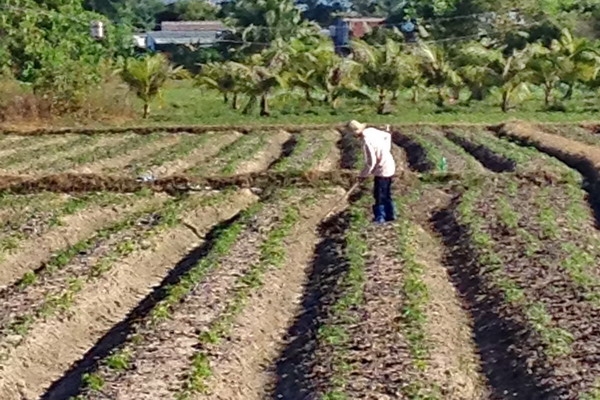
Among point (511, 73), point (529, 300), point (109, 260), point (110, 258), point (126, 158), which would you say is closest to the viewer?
point (529, 300)

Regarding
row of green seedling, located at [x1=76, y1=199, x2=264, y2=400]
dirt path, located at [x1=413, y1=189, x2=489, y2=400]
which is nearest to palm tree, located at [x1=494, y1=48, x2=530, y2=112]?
row of green seedling, located at [x1=76, y1=199, x2=264, y2=400]

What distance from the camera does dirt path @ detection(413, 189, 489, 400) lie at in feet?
33.8

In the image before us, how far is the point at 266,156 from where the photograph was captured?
3025 cm

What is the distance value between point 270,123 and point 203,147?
36.6 ft

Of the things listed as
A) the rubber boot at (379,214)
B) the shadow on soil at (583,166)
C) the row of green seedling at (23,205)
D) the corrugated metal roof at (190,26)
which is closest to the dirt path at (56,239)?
the row of green seedling at (23,205)

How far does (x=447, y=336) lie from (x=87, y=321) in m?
3.79

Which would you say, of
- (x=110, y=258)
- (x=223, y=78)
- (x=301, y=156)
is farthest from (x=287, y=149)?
(x=110, y=258)

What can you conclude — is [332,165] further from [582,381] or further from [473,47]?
[473,47]

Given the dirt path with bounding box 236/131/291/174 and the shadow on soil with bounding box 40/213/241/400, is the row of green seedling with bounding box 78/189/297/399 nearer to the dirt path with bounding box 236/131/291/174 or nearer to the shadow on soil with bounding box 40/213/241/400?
the shadow on soil with bounding box 40/213/241/400

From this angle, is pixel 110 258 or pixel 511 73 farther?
pixel 511 73

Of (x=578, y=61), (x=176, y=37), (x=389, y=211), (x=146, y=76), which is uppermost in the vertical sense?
(x=389, y=211)

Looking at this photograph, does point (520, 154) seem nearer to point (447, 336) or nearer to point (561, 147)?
point (561, 147)

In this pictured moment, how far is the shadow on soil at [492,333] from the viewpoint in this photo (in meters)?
10.2

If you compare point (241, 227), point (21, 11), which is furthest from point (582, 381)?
point (21, 11)
